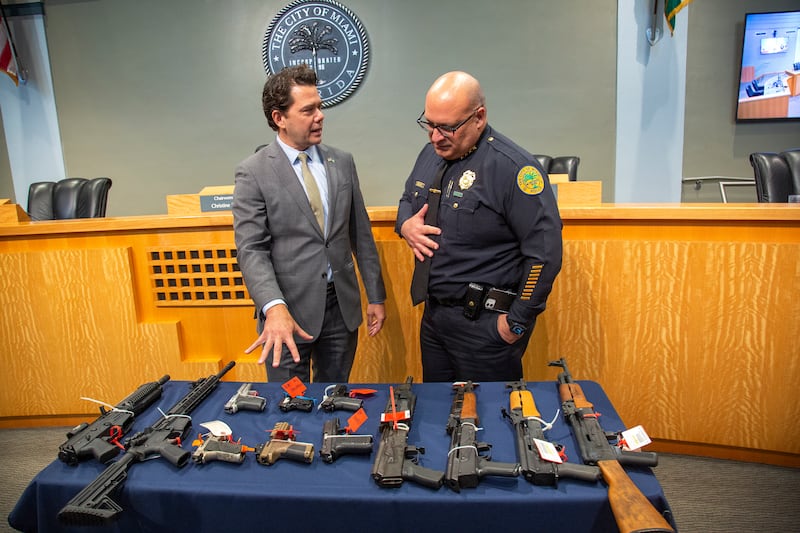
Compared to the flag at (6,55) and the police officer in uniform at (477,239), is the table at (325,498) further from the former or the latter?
the flag at (6,55)

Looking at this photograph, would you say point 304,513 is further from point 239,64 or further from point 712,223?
point 239,64

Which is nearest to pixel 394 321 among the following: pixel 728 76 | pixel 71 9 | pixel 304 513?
pixel 304 513

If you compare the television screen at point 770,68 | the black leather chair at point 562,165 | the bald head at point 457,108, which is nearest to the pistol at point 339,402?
the bald head at point 457,108

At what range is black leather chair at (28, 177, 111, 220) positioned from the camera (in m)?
3.53

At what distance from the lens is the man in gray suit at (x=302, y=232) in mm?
1676

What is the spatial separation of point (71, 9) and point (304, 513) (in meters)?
5.74

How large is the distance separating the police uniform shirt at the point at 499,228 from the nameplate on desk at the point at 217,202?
1310 millimetres

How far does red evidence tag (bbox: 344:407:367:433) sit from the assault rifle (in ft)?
1.75

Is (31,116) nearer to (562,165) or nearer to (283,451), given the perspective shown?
(562,165)

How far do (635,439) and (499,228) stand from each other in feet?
2.49

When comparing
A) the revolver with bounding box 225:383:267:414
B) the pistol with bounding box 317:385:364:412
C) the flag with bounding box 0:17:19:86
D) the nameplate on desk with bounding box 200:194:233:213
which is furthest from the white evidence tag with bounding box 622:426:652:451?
the flag with bounding box 0:17:19:86

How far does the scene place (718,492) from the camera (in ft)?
6.64

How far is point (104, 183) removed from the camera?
3.59 meters

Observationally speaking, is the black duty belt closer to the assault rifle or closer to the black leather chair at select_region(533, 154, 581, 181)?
the assault rifle
